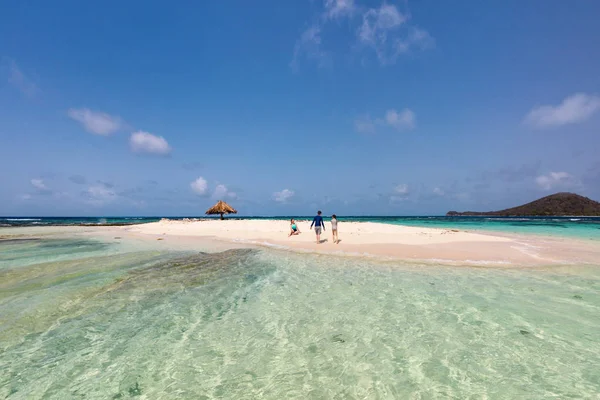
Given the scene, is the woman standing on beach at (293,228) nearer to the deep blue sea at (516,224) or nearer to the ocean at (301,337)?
the ocean at (301,337)

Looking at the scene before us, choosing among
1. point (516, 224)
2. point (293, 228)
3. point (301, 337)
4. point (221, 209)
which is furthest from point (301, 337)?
point (516, 224)

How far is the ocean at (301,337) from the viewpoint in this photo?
4555mm

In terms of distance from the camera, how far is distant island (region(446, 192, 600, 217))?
142 metres

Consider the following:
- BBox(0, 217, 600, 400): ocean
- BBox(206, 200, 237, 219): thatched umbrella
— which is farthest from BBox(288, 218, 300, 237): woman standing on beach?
BBox(206, 200, 237, 219): thatched umbrella

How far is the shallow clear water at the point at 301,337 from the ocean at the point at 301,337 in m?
0.03

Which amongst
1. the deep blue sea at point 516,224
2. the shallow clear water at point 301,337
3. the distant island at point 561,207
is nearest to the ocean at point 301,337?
the shallow clear water at point 301,337

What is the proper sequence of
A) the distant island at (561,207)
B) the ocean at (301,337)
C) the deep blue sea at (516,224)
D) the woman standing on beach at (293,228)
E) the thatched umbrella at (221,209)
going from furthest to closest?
1. the distant island at (561,207)
2. the thatched umbrella at (221,209)
3. the deep blue sea at (516,224)
4. the woman standing on beach at (293,228)
5. the ocean at (301,337)

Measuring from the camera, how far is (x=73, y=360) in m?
5.31

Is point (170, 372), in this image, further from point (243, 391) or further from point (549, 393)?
A: point (549, 393)

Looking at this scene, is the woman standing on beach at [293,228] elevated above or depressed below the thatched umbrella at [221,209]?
below

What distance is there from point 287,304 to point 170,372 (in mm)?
3947

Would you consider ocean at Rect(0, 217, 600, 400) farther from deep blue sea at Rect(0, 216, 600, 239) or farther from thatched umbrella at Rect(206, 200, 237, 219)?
thatched umbrella at Rect(206, 200, 237, 219)

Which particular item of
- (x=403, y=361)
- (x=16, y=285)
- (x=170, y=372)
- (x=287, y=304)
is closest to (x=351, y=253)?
(x=287, y=304)

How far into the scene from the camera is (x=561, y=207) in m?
146
